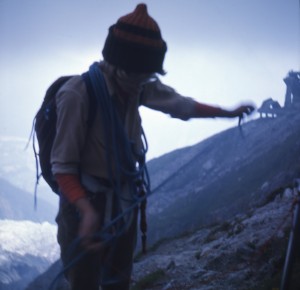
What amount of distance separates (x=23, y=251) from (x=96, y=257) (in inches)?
5957

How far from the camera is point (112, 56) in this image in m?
2.11

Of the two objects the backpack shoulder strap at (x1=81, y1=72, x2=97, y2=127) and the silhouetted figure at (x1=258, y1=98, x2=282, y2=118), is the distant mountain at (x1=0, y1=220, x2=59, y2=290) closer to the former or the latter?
the silhouetted figure at (x1=258, y1=98, x2=282, y2=118)

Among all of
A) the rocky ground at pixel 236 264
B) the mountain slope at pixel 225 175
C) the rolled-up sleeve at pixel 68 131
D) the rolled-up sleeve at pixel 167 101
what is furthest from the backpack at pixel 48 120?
the mountain slope at pixel 225 175

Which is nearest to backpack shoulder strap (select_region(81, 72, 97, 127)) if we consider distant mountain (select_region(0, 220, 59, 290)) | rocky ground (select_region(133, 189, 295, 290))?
rocky ground (select_region(133, 189, 295, 290))

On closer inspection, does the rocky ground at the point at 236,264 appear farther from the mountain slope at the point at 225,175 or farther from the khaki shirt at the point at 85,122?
the mountain slope at the point at 225,175

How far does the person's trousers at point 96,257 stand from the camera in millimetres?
2326

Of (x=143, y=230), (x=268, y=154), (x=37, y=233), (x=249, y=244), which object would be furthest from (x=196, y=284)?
(x=37, y=233)

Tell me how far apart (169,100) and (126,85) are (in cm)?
51

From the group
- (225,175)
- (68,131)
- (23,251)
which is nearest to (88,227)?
Result: (68,131)

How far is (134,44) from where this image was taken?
2084 mm

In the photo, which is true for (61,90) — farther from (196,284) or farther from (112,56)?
(196,284)

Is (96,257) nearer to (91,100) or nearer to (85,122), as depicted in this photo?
(85,122)

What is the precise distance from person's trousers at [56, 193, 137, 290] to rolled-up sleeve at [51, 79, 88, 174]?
39cm

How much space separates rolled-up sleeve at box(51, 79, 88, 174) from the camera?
2004 mm
